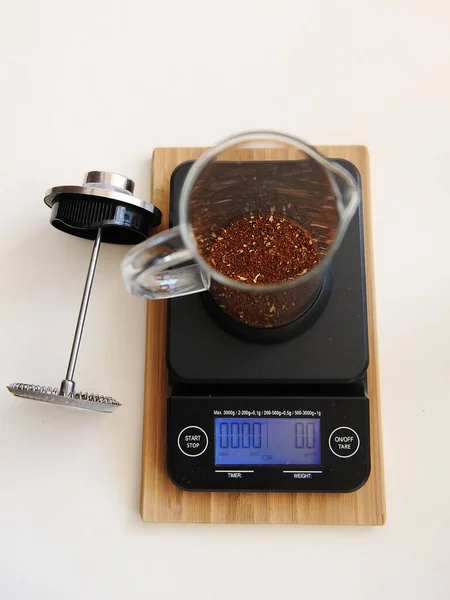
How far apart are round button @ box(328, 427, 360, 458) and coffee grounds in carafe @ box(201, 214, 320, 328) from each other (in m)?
0.14

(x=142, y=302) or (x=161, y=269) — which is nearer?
(x=161, y=269)

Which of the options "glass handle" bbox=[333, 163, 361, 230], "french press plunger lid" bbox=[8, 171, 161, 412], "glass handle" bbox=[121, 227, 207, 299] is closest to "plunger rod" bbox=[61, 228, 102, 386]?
"french press plunger lid" bbox=[8, 171, 161, 412]

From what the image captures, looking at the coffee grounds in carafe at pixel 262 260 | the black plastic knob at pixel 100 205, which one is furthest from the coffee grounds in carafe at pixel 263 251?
the black plastic knob at pixel 100 205

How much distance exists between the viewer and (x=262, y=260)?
567 mm

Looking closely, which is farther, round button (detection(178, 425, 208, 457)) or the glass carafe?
round button (detection(178, 425, 208, 457))

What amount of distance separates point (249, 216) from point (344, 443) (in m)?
0.26

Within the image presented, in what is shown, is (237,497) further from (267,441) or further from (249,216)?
(249,216)

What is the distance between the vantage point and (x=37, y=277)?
27.3 inches

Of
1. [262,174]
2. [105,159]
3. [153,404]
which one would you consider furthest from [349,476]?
[105,159]

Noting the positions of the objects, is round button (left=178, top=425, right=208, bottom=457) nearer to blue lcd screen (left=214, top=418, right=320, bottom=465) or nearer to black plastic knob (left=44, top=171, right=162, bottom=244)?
blue lcd screen (left=214, top=418, right=320, bottom=465)

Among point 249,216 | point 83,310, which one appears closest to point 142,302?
point 83,310

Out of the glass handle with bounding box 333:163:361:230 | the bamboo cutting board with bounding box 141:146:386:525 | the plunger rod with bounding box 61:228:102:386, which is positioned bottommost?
the bamboo cutting board with bounding box 141:146:386:525

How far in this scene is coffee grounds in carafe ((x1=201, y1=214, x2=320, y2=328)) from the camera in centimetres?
55

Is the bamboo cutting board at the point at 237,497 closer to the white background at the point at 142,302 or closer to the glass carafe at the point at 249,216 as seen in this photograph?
the white background at the point at 142,302
